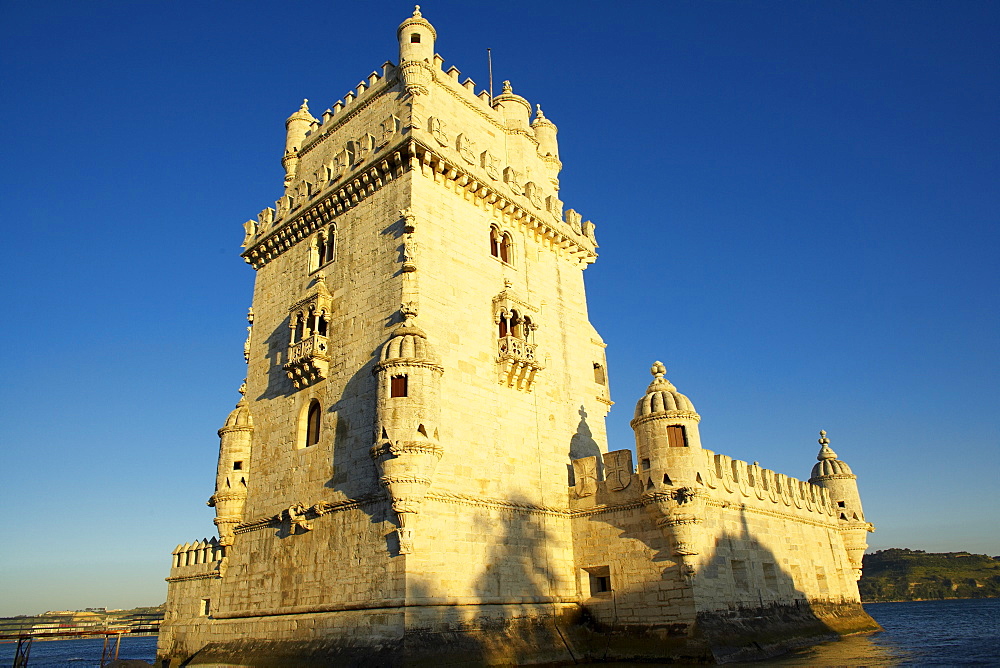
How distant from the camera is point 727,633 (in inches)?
825

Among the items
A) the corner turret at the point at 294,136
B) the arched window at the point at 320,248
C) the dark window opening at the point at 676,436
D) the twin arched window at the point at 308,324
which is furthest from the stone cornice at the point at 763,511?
the corner turret at the point at 294,136

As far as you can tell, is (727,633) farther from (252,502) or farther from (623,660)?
(252,502)

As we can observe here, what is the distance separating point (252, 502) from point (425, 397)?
927 cm

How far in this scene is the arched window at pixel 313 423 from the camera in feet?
75.7

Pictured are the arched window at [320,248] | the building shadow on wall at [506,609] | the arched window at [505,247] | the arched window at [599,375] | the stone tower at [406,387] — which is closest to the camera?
the building shadow on wall at [506,609]

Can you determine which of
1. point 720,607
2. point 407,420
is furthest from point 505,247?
point 720,607

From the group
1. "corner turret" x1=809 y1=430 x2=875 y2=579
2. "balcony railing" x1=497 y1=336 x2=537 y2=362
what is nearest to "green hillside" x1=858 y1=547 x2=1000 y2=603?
"corner turret" x1=809 y1=430 x2=875 y2=579

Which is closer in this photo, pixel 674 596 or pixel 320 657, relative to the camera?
pixel 320 657

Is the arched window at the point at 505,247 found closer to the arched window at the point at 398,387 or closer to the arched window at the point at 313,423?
the arched window at the point at 398,387

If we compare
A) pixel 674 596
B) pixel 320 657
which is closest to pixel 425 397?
pixel 320 657

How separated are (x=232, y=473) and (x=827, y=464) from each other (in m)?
28.8

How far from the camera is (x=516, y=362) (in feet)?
77.0

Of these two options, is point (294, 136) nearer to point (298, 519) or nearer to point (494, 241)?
point (494, 241)

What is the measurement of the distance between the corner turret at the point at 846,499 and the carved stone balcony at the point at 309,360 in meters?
26.2
